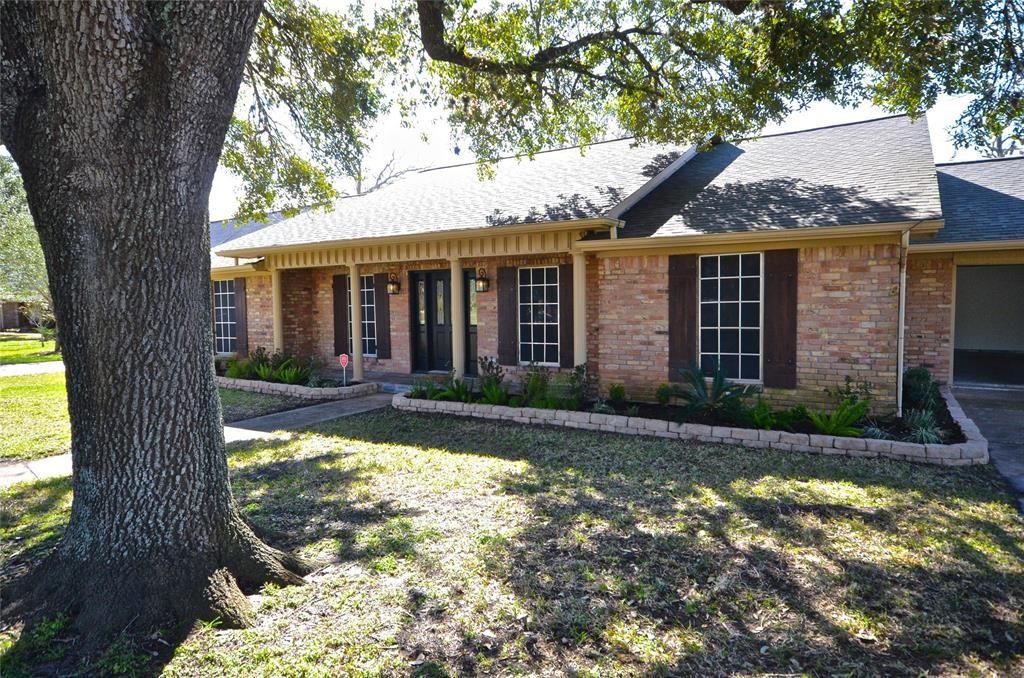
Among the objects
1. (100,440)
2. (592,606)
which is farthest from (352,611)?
(100,440)

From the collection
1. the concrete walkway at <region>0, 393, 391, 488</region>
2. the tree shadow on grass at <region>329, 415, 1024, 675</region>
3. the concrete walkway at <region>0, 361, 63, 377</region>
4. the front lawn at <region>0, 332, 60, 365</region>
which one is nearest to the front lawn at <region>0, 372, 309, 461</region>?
the concrete walkway at <region>0, 393, 391, 488</region>

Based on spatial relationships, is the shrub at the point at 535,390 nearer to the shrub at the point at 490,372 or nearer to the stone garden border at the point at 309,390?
the shrub at the point at 490,372

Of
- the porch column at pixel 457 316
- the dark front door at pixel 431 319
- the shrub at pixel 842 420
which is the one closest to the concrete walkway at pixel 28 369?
the dark front door at pixel 431 319

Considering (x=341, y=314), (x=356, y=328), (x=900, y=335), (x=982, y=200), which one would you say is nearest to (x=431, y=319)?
(x=356, y=328)

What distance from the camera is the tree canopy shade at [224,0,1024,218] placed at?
7941mm

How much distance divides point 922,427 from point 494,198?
Result: 7.48 metres

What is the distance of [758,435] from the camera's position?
7055 millimetres

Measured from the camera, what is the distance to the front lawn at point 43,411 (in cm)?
773

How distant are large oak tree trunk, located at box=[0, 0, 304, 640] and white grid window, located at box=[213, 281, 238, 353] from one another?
12.9 metres

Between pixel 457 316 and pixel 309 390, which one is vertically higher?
pixel 457 316

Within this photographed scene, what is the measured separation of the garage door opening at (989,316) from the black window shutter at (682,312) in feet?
29.2

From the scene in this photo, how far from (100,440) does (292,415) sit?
6.52m

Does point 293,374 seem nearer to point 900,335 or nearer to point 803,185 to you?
point 803,185

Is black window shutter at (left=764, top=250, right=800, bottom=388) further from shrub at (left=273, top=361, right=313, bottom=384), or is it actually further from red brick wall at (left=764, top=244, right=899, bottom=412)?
shrub at (left=273, top=361, right=313, bottom=384)
